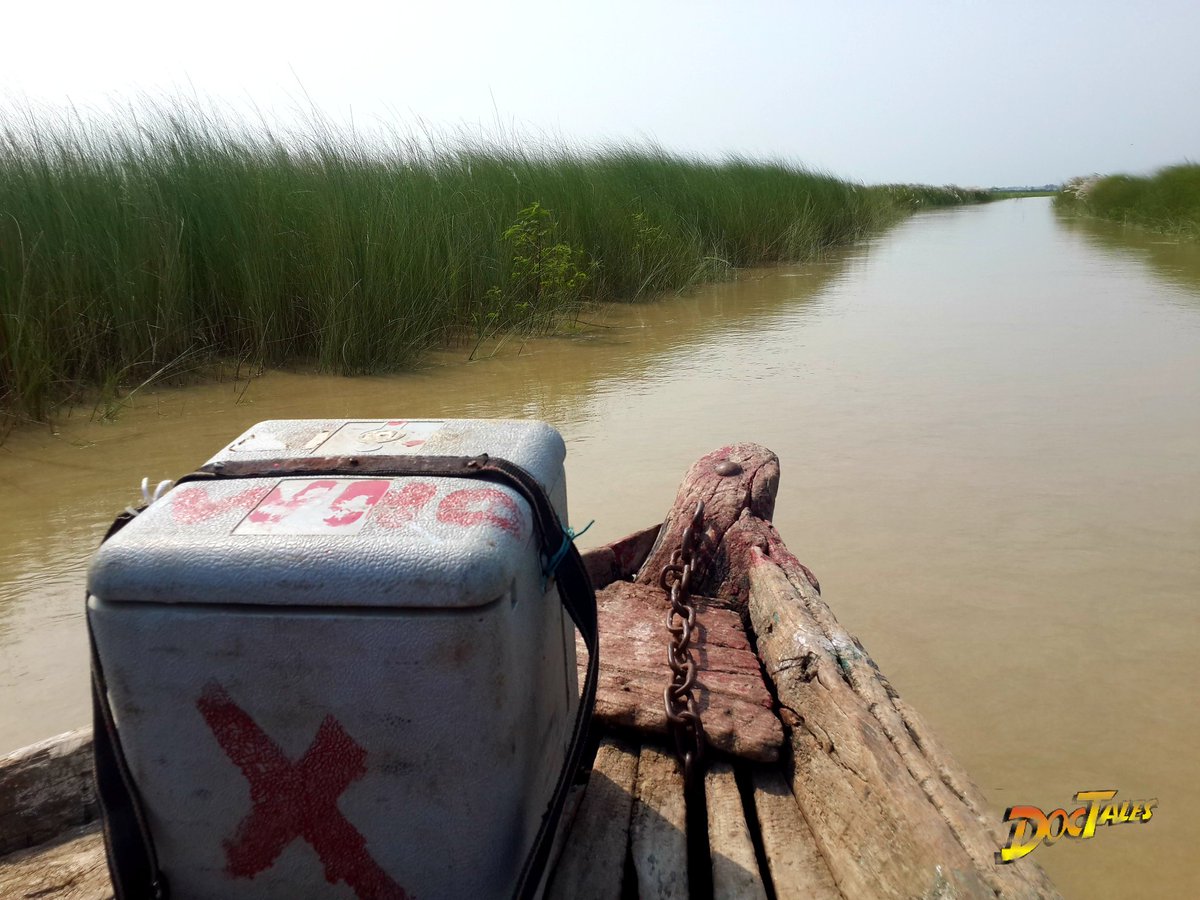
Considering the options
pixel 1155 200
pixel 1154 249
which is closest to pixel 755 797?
pixel 1154 249

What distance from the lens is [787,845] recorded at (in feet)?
4.65

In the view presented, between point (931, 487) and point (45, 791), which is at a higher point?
point (45, 791)

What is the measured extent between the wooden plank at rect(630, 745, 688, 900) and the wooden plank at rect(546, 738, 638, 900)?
18 mm

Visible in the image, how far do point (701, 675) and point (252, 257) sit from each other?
462 centimetres

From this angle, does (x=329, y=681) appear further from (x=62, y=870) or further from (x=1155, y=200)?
(x=1155, y=200)

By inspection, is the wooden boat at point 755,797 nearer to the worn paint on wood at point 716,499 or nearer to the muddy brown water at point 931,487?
the worn paint on wood at point 716,499

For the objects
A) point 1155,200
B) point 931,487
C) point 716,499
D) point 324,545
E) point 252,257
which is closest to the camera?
point 324,545

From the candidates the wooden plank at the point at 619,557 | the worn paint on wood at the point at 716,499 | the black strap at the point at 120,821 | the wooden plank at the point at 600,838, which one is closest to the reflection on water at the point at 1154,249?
the worn paint on wood at the point at 716,499

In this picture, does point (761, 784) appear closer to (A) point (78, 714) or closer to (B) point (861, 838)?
(B) point (861, 838)

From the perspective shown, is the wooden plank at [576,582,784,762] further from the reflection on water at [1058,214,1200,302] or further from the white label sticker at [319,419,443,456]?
the reflection on water at [1058,214,1200,302]

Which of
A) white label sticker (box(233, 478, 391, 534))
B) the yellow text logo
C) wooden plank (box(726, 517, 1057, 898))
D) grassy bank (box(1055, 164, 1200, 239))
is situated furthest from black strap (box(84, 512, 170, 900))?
grassy bank (box(1055, 164, 1200, 239))

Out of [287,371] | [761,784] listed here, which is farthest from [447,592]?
[287,371]

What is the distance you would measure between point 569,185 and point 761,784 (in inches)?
300

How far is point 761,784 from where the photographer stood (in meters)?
1.62
